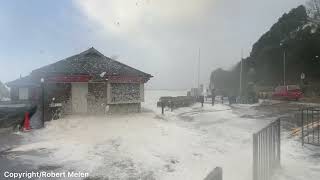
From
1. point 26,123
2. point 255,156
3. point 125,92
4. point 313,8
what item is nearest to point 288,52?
point 313,8

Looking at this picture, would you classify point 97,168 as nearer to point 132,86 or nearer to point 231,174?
point 231,174

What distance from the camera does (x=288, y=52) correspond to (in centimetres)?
6619

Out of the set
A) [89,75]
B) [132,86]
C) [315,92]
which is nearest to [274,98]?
[315,92]

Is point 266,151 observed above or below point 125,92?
below

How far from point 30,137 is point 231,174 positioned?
366 inches

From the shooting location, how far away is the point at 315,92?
2131 inches

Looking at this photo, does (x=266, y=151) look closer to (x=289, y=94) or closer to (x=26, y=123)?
(x=26, y=123)

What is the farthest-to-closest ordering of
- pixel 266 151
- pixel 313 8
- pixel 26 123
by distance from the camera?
1. pixel 313 8
2. pixel 26 123
3. pixel 266 151

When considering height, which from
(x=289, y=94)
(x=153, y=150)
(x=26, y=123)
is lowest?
(x=153, y=150)

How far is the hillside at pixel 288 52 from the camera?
202 ft

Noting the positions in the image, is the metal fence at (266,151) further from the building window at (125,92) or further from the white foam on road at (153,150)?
the building window at (125,92)

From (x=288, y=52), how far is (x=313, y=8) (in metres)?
13.4

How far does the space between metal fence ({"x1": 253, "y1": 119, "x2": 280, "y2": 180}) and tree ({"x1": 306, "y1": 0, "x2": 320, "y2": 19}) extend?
66.3 m

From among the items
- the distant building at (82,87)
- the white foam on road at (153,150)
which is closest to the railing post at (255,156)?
the white foam on road at (153,150)
